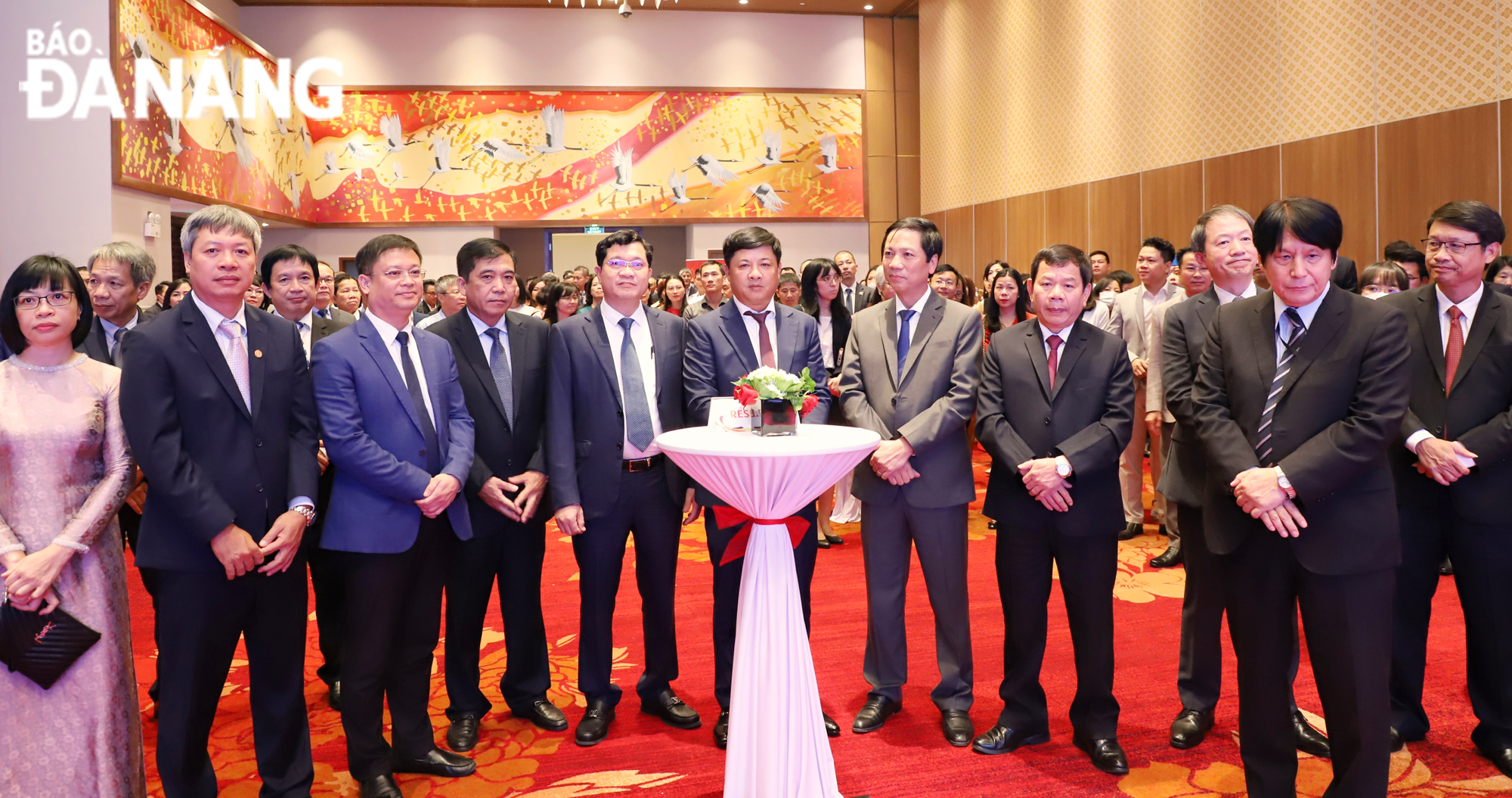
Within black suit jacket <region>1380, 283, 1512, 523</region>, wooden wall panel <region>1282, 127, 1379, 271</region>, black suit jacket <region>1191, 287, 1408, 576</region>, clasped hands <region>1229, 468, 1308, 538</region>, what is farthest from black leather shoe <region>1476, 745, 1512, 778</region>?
wooden wall panel <region>1282, 127, 1379, 271</region>

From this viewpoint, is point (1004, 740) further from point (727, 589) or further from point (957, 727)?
point (727, 589)

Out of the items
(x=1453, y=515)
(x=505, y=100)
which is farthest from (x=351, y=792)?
(x=505, y=100)

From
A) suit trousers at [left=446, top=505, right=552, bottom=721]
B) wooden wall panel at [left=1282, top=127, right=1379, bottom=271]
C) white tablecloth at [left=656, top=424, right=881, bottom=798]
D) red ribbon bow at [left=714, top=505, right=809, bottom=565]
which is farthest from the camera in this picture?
wooden wall panel at [left=1282, top=127, right=1379, bottom=271]

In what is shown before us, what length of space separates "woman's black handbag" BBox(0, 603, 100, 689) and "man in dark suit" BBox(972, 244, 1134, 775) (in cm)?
263

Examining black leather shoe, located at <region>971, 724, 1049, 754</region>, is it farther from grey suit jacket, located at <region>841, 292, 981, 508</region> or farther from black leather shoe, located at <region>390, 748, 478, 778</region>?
black leather shoe, located at <region>390, 748, 478, 778</region>

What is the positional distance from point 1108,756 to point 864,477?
118cm

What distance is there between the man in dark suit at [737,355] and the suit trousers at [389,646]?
94cm

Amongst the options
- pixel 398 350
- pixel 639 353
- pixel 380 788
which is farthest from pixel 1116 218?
pixel 380 788

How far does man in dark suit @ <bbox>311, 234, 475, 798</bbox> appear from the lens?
2.73 metres

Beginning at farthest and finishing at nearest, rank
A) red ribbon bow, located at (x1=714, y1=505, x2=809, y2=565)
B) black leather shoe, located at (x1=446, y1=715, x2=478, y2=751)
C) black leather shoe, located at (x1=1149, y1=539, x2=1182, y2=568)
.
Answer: black leather shoe, located at (x1=1149, y1=539, x2=1182, y2=568) → black leather shoe, located at (x1=446, y1=715, x2=478, y2=751) → red ribbon bow, located at (x1=714, y1=505, x2=809, y2=565)

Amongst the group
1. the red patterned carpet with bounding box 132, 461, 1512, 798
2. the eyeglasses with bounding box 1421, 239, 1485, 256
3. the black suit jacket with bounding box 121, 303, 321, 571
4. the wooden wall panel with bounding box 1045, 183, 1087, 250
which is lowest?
the red patterned carpet with bounding box 132, 461, 1512, 798

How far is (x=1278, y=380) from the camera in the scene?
96.7 inches

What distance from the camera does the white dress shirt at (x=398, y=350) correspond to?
2846mm

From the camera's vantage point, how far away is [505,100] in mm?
13273
